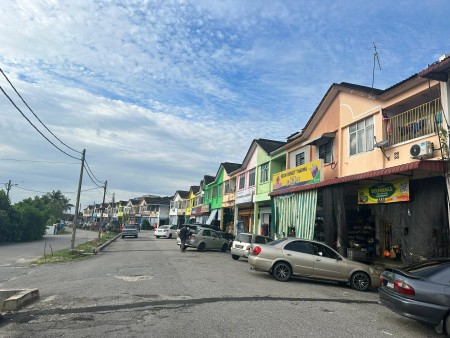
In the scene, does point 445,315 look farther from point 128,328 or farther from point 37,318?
point 37,318

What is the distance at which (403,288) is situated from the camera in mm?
6930

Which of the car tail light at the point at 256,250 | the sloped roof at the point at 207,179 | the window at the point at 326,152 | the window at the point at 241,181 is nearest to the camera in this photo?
the car tail light at the point at 256,250

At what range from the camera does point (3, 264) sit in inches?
637

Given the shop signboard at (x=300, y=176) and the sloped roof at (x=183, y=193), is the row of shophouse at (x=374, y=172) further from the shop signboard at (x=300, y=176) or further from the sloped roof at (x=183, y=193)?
the sloped roof at (x=183, y=193)

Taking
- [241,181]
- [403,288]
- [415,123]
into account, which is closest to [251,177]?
[241,181]

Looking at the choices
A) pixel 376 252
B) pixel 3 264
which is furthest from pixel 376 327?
pixel 3 264

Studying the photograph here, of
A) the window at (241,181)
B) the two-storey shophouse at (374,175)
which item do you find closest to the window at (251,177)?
the window at (241,181)

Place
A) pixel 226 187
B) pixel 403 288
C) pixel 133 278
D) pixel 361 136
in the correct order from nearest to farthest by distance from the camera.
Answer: pixel 403 288 → pixel 133 278 → pixel 361 136 → pixel 226 187

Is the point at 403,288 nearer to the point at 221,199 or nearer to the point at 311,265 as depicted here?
the point at 311,265

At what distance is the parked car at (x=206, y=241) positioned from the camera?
947 inches

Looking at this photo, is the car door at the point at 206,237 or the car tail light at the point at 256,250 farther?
the car door at the point at 206,237

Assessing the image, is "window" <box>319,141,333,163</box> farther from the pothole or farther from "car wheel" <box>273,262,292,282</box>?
the pothole

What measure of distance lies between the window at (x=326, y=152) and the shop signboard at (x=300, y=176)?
1.01 m

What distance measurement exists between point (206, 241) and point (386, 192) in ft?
43.4
